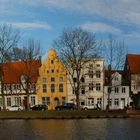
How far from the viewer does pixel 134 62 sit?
115 metres

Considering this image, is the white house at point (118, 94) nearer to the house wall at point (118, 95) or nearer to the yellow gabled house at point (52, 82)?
the house wall at point (118, 95)

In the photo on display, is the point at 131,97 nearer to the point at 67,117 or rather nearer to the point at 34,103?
the point at 34,103

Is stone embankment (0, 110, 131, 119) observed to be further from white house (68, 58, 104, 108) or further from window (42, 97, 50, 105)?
window (42, 97, 50, 105)

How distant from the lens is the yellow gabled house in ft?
354

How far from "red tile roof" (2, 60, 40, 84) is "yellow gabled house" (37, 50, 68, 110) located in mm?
Result: 2854

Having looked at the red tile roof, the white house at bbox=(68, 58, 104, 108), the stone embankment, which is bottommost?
the stone embankment

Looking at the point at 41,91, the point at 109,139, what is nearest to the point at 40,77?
the point at 41,91

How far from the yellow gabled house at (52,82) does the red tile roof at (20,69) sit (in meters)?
2.85

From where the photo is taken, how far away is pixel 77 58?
85.6 m

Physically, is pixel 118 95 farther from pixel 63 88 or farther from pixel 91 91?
pixel 63 88

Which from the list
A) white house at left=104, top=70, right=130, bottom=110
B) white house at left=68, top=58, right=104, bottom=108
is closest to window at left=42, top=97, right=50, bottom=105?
white house at left=68, top=58, right=104, bottom=108

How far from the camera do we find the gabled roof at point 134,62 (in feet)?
364

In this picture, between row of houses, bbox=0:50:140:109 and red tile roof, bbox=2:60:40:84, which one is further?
row of houses, bbox=0:50:140:109

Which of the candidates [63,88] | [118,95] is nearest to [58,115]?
[63,88]
